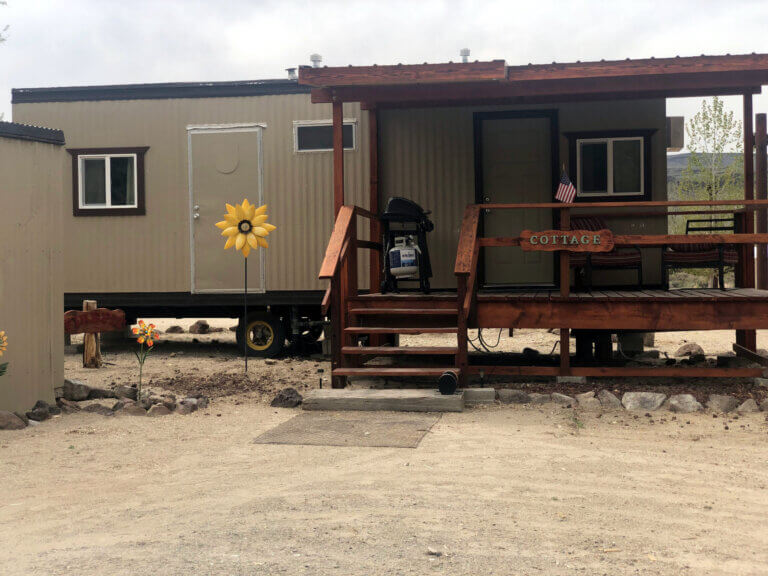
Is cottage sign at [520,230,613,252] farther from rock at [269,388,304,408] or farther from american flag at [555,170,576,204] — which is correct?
rock at [269,388,304,408]

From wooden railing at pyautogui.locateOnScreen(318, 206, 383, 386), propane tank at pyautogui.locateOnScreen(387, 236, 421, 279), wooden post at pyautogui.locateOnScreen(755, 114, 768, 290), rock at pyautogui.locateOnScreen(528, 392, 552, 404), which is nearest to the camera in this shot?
rock at pyautogui.locateOnScreen(528, 392, 552, 404)

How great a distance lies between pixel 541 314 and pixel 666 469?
9.67ft

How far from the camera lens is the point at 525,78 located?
797cm

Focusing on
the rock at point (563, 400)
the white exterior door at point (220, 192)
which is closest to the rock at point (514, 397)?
the rock at point (563, 400)

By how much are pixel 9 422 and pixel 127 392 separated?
4.82 feet

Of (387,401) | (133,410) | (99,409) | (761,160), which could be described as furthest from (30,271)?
(761,160)

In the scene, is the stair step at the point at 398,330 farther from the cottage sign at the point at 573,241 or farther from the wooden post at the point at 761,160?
the wooden post at the point at 761,160

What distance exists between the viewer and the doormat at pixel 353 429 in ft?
19.6

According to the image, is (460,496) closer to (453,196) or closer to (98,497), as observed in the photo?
(98,497)

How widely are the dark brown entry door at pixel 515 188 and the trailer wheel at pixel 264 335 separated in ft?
9.87

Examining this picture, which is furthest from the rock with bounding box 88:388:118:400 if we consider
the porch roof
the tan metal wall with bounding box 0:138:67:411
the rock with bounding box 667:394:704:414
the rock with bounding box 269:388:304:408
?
the rock with bounding box 667:394:704:414

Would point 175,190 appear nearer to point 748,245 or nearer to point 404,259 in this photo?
point 404,259

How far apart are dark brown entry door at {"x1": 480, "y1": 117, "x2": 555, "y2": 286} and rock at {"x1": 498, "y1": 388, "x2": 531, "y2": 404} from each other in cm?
236

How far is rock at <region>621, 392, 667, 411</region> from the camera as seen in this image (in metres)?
7.08
